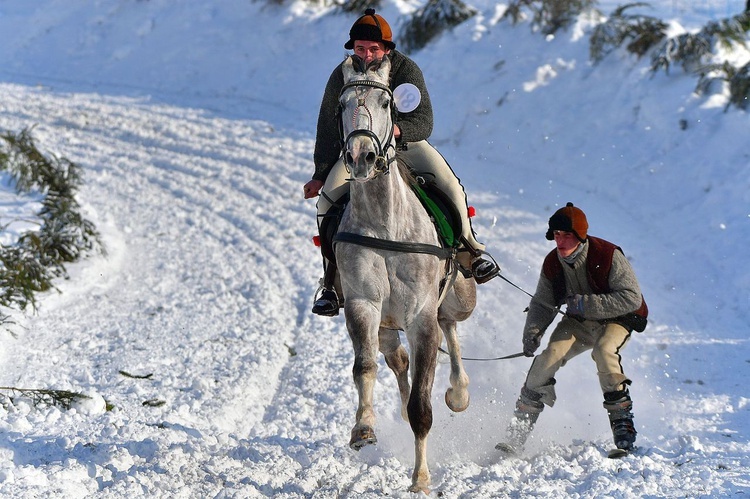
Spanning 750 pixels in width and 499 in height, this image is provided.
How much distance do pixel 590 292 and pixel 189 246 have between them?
244 inches

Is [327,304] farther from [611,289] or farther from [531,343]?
[611,289]

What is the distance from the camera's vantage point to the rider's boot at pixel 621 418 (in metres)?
6.00

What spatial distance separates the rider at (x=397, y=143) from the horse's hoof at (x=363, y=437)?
1.17m

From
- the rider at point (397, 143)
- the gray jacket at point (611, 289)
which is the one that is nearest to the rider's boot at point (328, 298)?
the rider at point (397, 143)

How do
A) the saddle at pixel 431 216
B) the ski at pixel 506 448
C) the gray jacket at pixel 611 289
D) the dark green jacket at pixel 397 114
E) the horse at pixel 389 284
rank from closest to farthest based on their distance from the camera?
1. the horse at pixel 389 284
2. the dark green jacket at pixel 397 114
3. the saddle at pixel 431 216
4. the gray jacket at pixel 611 289
5. the ski at pixel 506 448

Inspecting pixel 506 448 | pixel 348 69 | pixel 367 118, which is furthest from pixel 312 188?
pixel 506 448

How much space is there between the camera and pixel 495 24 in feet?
56.2

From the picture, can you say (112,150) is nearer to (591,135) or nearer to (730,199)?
(591,135)

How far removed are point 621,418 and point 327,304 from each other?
2.39 metres

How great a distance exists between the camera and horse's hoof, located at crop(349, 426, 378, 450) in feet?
17.1

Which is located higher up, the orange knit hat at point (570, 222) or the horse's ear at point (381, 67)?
the horse's ear at point (381, 67)

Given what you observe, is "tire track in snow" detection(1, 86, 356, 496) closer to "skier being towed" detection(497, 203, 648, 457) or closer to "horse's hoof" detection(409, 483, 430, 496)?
"horse's hoof" detection(409, 483, 430, 496)

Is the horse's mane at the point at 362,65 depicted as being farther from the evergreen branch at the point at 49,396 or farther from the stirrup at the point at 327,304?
the evergreen branch at the point at 49,396

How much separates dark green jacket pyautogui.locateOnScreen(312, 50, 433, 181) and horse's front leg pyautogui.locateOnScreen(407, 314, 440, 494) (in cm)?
133
